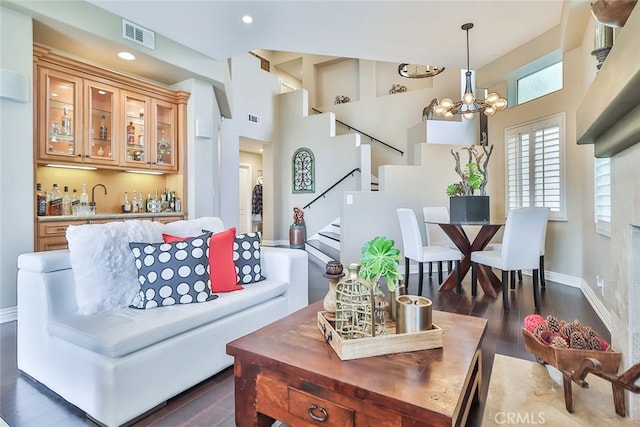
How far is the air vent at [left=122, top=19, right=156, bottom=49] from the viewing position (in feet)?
11.7

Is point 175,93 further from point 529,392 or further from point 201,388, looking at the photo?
point 529,392

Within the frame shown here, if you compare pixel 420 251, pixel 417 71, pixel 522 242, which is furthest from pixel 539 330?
pixel 417 71

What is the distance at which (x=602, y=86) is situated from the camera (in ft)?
4.29

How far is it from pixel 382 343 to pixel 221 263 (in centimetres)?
141

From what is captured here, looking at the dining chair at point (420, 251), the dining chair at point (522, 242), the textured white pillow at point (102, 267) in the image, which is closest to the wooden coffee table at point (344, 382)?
the textured white pillow at point (102, 267)

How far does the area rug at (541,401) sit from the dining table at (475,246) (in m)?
1.98

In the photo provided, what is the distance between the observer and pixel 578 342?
1.52 metres

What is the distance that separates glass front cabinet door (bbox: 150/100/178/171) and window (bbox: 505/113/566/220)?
4819mm

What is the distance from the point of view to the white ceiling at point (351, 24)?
346 cm

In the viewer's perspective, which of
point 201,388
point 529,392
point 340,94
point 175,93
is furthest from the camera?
point 340,94

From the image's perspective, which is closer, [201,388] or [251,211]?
[201,388]

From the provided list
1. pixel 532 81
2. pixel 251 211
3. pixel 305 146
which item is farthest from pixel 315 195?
pixel 532 81

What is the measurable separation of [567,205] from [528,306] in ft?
5.28

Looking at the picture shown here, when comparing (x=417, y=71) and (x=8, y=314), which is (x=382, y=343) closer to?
(x=8, y=314)
